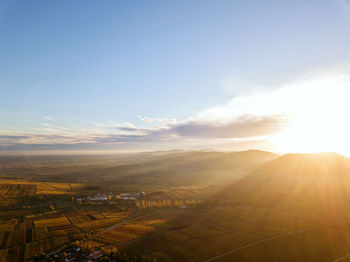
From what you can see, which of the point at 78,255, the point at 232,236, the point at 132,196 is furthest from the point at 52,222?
the point at 232,236

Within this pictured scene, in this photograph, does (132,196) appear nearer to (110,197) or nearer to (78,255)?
(110,197)

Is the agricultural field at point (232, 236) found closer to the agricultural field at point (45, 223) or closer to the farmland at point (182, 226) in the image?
the farmland at point (182, 226)

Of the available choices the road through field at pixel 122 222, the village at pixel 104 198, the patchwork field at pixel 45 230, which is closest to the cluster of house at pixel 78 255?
the patchwork field at pixel 45 230

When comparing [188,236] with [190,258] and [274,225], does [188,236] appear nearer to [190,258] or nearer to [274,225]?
[190,258]

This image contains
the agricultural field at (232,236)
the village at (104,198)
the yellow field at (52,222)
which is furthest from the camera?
the village at (104,198)

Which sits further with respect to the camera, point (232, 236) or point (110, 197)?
point (110, 197)

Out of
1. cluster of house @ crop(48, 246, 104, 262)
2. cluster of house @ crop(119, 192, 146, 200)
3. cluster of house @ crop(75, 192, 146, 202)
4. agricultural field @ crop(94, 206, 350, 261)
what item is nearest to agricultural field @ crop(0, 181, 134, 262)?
cluster of house @ crop(48, 246, 104, 262)

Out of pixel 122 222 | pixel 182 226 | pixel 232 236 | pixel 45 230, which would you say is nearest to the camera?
pixel 232 236

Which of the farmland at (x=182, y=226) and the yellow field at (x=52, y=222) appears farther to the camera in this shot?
the yellow field at (x=52, y=222)

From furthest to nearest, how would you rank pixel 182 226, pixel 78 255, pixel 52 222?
1. pixel 52 222
2. pixel 182 226
3. pixel 78 255

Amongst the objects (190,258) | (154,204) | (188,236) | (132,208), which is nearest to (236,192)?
(154,204)
